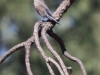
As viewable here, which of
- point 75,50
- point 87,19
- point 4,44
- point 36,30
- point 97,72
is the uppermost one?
point 4,44

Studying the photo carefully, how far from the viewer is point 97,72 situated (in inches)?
181

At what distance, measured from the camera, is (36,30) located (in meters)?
1.15

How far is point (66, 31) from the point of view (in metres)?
5.05

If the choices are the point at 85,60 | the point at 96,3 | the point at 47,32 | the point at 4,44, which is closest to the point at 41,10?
the point at 47,32

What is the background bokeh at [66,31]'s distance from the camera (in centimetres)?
470

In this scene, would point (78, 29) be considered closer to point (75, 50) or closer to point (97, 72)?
point (75, 50)

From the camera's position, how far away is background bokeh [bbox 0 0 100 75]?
4695 mm

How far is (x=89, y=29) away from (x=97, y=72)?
0.56 meters

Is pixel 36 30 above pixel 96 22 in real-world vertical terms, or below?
below

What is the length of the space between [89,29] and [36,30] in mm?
3706

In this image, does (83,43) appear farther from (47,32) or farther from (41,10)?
(47,32)

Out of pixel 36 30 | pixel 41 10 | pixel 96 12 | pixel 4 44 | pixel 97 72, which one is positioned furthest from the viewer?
Result: pixel 4 44

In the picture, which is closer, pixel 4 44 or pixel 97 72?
pixel 97 72

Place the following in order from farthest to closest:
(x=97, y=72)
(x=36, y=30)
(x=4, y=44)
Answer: (x=4, y=44), (x=97, y=72), (x=36, y=30)
